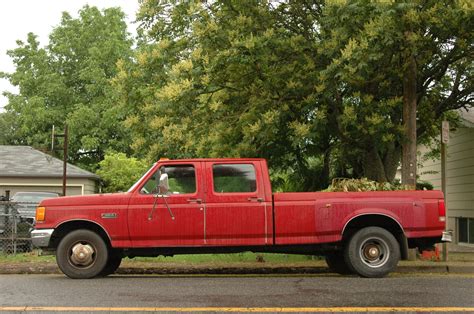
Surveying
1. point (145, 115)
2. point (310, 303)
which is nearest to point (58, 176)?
point (145, 115)

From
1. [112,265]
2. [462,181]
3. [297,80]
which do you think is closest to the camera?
[112,265]

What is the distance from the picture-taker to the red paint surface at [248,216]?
895 centimetres

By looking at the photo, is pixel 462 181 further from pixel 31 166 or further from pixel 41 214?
pixel 31 166

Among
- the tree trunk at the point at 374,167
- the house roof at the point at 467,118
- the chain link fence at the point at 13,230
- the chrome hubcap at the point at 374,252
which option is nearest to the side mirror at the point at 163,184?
the chrome hubcap at the point at 374,252

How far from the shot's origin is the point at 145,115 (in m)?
14.0

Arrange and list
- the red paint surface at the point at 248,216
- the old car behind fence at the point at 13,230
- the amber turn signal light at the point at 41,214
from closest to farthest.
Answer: the red paint surface at the point at 248,216, the amber turn signal light at the point at 41,214, the old car behind fence at the point at 13,230

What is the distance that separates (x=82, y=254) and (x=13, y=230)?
14.8 ft

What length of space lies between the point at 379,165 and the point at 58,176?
15.8m

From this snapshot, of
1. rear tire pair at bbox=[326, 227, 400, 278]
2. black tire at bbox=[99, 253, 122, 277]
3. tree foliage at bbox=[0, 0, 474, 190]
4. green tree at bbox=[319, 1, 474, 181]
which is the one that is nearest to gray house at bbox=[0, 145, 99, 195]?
tree foliage at bbox=[0, 0, 474, 190]

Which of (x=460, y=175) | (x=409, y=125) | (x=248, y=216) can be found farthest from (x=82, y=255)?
(x=460, y=175)

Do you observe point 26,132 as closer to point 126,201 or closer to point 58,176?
point 58,176

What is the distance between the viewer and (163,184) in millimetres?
8875

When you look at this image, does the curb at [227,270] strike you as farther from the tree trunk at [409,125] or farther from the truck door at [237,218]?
the tree trunk at [409,125]

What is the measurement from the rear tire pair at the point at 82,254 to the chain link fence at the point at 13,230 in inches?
164
